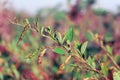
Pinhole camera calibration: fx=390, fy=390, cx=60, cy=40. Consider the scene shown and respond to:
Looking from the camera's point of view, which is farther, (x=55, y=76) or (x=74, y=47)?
(x=55, y=76)

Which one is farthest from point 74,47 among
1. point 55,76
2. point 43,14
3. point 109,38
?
point 43,14

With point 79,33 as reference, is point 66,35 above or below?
above

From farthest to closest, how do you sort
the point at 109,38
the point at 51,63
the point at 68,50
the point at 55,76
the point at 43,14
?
the point at 43,14 → the point at 109,38 → the point at 51,63 → the point at 55,76 → the point at 68,50

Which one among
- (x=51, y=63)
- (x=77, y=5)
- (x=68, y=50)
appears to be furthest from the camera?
(x=77, y=5)

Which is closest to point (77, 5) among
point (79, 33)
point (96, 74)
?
point (79, 33)

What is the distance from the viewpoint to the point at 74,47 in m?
0.80

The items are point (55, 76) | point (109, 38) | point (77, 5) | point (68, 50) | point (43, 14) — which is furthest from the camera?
point (43, 14)

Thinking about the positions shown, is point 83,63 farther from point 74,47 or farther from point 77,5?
point 77,5

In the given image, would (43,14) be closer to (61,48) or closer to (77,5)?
(77,5)

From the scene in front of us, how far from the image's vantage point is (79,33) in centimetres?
182

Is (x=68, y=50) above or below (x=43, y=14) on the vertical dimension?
above

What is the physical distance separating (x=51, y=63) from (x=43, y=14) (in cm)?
152

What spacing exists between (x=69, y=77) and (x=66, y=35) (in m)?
0.54

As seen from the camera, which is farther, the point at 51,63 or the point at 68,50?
the point at 51,63
